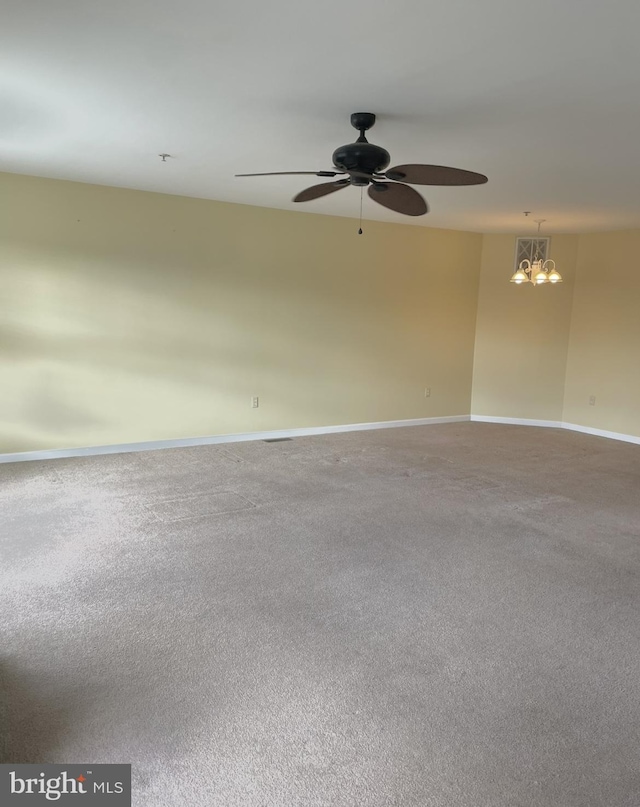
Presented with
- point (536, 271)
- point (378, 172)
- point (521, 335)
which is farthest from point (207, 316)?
point (521, 335)

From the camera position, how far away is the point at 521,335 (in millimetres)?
6984

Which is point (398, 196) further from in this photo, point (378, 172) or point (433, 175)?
point (433, 175)

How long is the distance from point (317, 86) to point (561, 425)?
18.7 feet

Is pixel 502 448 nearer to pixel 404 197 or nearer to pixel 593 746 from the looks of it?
pixel 404 197

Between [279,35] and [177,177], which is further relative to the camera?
[177,177]

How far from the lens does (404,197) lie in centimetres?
305

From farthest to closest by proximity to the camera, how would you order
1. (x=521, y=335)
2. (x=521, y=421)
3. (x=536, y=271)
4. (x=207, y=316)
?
(x=521, y=421) → (x=521, y=335) → (x=536, y=271) → (x=207, y=316)

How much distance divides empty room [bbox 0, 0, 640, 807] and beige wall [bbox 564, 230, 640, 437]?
0.13ft

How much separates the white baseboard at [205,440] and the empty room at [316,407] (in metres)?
0.04

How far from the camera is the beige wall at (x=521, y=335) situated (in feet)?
22.4

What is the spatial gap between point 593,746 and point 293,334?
468cm

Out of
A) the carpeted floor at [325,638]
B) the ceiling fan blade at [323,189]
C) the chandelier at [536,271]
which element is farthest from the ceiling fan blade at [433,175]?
the chandelier at [536,271]

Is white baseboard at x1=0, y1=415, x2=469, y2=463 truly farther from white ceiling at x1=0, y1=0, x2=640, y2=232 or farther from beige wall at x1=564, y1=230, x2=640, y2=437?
white ceiling at x1=0, y1=0, x2=640, y2=232

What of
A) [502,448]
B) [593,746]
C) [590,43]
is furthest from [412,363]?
[593,746]
